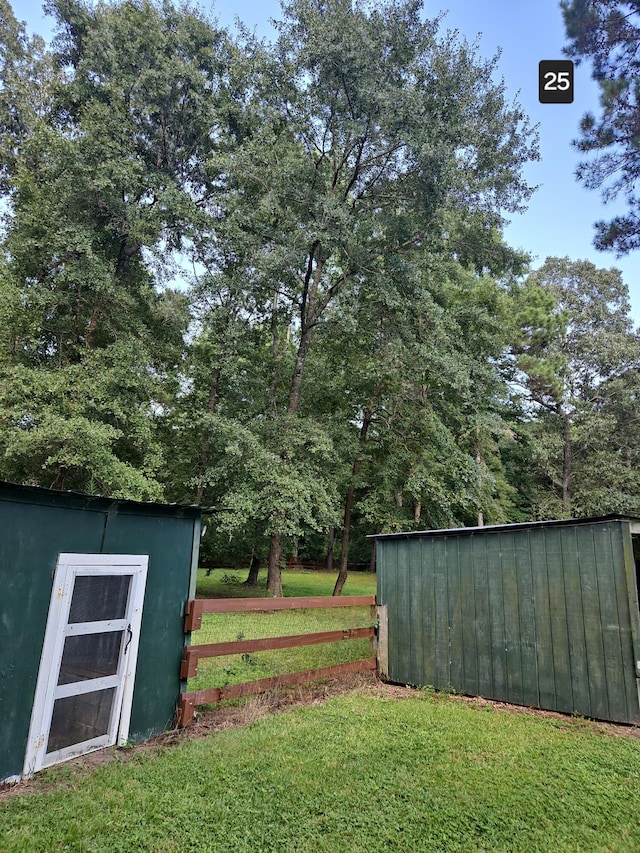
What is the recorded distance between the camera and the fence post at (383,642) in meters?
5.96

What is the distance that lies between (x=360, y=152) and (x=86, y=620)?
42.8 feet

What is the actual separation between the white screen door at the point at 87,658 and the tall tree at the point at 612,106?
683 cm

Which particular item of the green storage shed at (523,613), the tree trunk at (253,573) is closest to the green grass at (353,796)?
the green storage shed at (523,613)

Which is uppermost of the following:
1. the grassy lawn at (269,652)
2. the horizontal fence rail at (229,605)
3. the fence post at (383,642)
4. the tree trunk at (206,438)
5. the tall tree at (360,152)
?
the tall tree at (360,152)

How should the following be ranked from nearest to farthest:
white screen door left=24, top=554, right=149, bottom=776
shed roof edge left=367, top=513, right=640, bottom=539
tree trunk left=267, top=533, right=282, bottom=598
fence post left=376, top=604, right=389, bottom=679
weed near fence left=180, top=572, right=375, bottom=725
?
white screen door left=24, top=554, right=149, bottom=776, weed near fence left=180, top=572, right=375, bottom=725, shed roof edge left=367, top=513, right=640, bottom=539, fence post left=376, top=604, right=389, bottom=679, tree trunk left=267, top=533, right=282, bottom=598

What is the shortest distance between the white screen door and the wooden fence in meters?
0.52

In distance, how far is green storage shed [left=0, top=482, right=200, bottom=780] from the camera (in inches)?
122

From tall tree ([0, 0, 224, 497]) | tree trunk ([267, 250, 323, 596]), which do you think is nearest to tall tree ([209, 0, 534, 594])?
tree trunk ([267, 250, 323, 596])

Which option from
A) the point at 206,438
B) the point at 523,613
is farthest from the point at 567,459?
the point at 523,613

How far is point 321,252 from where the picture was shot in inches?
541

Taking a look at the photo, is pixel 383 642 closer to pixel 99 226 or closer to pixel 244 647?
pixel 244 647

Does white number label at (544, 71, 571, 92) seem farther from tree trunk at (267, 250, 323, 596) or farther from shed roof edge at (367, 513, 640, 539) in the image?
tree trunk at (267, 250, 323, 596)

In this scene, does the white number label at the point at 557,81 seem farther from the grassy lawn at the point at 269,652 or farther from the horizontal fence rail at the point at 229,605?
the grassy lawn at the point at 269,652

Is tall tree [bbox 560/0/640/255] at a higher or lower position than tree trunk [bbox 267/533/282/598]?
higher
